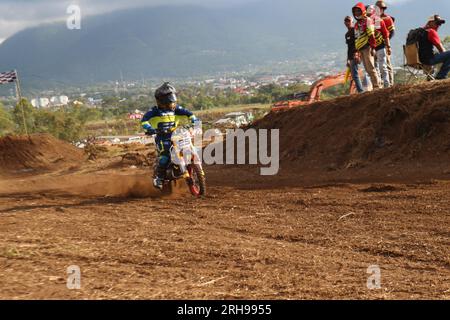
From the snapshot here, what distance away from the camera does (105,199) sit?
33.0 ft

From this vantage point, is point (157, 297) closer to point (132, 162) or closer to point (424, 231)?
point (424, 231)

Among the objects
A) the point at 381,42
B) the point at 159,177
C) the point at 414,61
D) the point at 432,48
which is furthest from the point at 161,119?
the point at 432,48

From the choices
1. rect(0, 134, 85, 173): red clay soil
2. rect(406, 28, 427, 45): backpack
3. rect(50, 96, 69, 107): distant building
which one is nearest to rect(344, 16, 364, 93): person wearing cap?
rect(406, 28, 427, 45): backpack

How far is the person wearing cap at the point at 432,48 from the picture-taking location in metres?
12.2

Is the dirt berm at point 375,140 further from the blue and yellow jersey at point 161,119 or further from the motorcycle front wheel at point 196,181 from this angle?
the blue and yellow jersey at point 161,119

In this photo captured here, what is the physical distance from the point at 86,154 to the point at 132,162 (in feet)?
22.7

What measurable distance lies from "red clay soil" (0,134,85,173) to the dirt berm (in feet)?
36.3

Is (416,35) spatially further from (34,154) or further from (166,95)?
(34,154)

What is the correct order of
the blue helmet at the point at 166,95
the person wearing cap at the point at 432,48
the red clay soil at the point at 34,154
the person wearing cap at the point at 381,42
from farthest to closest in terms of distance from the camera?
1. the red clay soil at the point at 34,154
2. the person wearing cap at the point at 381,42
3. the person wearing cap at the point at 432,48
4. the blue helmet at the point at 166,95

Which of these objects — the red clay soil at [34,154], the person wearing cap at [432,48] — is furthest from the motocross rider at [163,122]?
the red clay soil at [34,154]

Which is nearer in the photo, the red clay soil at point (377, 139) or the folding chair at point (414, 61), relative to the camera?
the red clay soil at point (377, 139)

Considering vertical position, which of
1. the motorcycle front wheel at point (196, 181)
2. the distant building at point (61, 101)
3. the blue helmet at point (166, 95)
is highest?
the distant building at point (61, 101)

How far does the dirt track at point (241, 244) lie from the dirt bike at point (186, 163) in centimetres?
33
